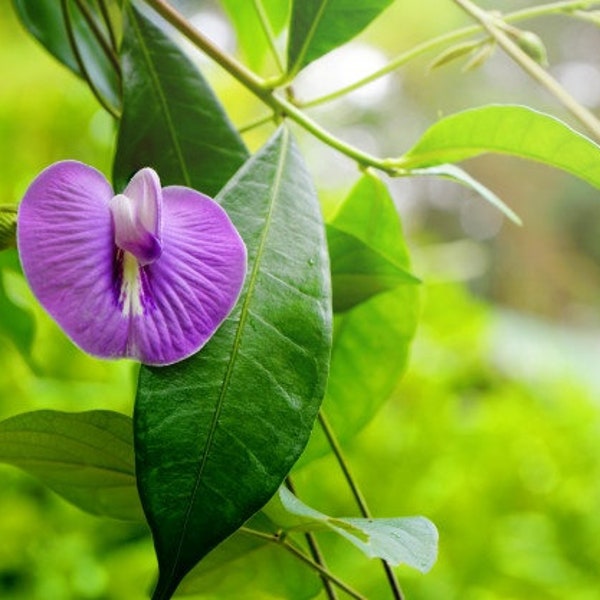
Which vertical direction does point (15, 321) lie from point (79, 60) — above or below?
below

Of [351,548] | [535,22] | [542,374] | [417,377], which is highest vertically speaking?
[535,22]

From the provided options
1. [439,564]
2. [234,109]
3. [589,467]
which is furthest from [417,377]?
[234,109]

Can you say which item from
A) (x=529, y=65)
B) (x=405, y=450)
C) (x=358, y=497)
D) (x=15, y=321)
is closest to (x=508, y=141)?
(x=529, y=65)

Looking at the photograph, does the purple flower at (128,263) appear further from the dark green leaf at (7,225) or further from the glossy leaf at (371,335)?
the glossy leaf at (371,335)

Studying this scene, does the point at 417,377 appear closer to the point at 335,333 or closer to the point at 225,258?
the point at 335,333

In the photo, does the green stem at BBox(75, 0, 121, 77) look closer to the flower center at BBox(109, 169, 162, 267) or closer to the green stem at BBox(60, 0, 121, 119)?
the green stem at BBox(60, 0, 121, 119)

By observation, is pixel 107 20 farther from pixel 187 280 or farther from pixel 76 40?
pixel 187 280
